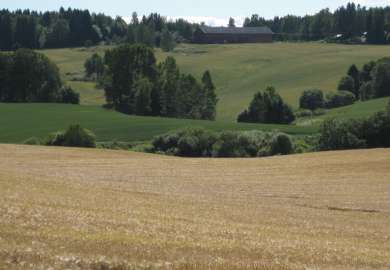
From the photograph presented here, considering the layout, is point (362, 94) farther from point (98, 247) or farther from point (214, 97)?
point (98, 247)

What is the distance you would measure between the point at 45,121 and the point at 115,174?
54.8 meters

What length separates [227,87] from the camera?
152m

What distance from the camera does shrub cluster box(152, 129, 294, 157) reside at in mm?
75875

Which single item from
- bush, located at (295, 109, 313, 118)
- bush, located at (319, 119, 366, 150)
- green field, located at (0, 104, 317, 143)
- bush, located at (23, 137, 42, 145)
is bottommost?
bush, located at (295, 109, 313, 118)

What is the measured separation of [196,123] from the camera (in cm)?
9412

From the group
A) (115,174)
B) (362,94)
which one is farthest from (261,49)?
(115,174)

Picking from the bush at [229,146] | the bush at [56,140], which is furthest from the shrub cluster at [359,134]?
the bush at [56,140]

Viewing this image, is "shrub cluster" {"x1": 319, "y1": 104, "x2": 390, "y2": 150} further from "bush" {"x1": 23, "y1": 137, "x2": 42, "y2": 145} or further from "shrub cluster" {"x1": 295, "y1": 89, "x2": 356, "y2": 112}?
Answer: "shrub cluster" {"x1": 295, "y1": 89, "x2": 356, "y2": 112}

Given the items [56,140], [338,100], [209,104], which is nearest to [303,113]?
[338,100]

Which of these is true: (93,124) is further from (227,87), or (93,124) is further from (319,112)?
(227,87)

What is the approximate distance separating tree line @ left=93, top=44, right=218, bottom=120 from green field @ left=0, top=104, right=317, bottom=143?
1123cm

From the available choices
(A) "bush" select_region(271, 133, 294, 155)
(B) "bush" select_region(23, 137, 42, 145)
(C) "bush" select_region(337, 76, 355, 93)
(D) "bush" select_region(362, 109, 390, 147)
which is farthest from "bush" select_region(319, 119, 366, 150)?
(C) "bush" select_region(337, 76, 355, 93)

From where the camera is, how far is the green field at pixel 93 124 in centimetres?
8594

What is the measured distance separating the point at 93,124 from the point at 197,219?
73.4 meters
